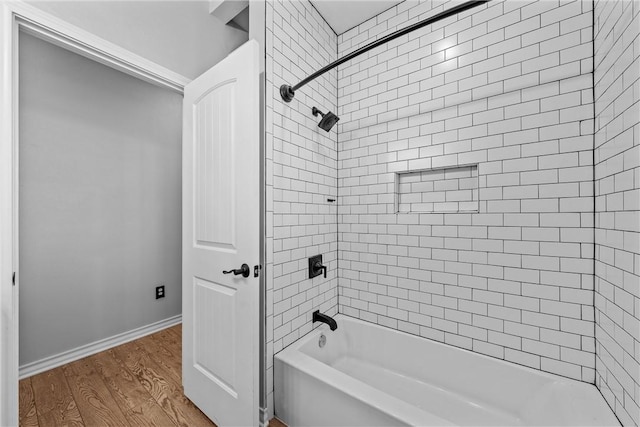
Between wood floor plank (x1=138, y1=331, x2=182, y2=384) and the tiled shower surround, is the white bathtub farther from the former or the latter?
wood floor plank (x1=138, y1=331, x2=182, y2=384)

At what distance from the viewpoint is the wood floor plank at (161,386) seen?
1598mm

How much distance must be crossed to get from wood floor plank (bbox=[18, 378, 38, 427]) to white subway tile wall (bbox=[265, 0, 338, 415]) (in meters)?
1.39

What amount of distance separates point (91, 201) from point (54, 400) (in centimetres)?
147

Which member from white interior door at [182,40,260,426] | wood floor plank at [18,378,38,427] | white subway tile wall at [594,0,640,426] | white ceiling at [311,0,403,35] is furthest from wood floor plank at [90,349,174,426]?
white ceiling at [311,0,403,35]

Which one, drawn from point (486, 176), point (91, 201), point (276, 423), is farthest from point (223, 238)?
point (91, 201)

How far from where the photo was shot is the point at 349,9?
193cm

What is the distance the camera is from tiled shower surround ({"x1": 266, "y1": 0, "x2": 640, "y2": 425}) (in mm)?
1171

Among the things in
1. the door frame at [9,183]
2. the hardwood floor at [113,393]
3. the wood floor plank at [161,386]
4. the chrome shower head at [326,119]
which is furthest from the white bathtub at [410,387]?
the chrome shower head at [326,119]

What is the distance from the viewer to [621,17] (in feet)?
3.43

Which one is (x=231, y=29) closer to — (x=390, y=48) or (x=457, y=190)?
(x=390, y=48)

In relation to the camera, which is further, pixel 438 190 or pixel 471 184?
pixel 438 190

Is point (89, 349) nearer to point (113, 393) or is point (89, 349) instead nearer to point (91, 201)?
point (113, 393)

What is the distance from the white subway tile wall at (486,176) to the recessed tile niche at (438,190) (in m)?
0.06

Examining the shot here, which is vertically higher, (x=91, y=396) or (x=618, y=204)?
(x=618, y=204)
